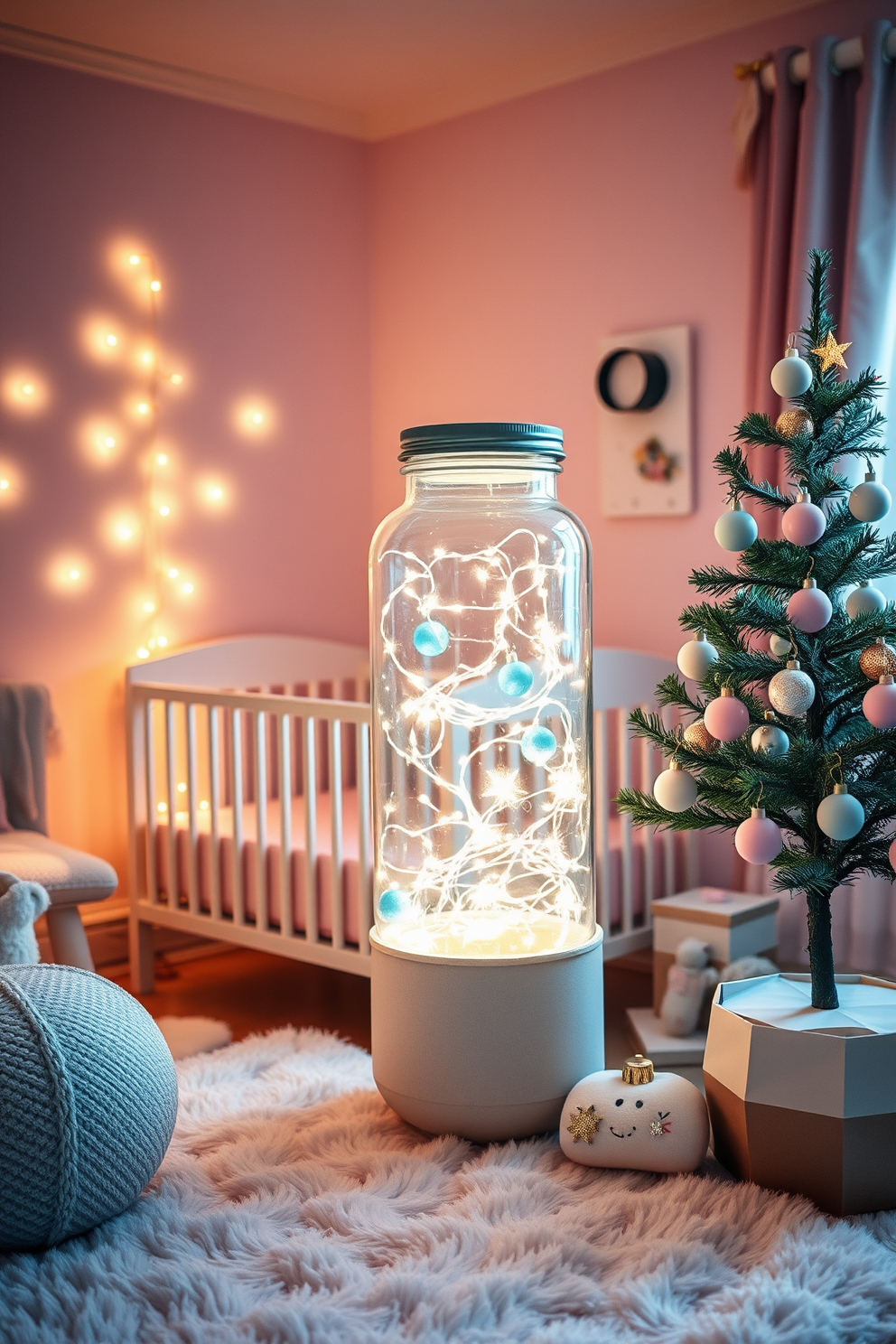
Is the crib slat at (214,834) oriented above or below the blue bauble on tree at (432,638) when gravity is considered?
below

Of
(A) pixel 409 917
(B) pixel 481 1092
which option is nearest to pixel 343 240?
(A) pixel 409 917

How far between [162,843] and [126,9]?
1.89 meters

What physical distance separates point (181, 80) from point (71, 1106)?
2.56m

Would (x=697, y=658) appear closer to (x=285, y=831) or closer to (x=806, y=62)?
(x=285, y=831)

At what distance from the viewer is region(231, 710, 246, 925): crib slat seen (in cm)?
282

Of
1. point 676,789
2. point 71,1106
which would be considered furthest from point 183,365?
point 71,1106

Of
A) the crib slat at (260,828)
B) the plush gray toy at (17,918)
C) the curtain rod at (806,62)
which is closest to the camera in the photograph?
the plush gray toy at (17,918)

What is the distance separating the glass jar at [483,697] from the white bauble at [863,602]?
43 centimetres

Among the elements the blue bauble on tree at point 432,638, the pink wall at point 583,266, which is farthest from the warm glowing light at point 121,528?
the blue bauble on tree at point 432,638

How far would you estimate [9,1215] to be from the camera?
161cm

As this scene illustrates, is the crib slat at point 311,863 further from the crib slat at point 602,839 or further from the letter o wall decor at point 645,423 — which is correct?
the letter o wall decor at point 645,423

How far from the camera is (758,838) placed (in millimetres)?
1716

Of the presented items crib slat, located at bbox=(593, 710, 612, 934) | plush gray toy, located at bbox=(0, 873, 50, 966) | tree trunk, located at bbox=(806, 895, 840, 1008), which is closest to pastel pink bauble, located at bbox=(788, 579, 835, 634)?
tree trunk, located at bbox=(806, 895, 840, 1008)

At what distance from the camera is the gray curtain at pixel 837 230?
8.38 ft
